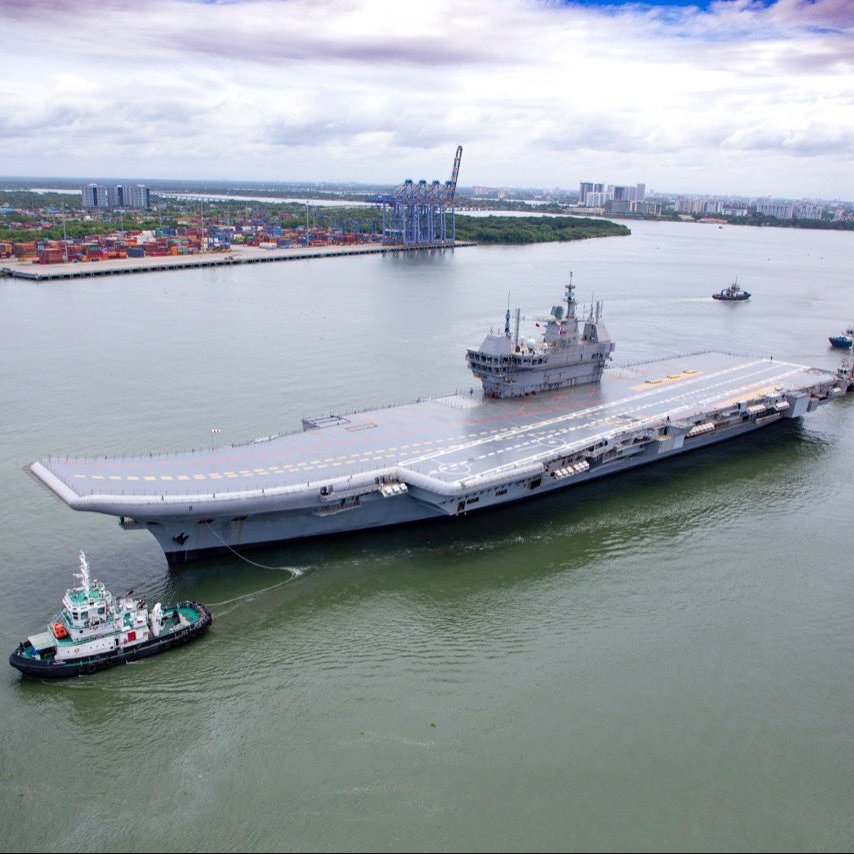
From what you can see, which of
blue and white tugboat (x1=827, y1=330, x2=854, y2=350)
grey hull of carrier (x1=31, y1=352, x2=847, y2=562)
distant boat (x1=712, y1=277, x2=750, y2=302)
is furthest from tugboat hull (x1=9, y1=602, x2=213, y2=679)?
distant boat (x1=712, y1=277, x2=750, y2=302)

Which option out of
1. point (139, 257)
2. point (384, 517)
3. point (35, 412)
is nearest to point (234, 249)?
point (139, 257)

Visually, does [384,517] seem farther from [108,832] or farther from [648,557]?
[108,832]

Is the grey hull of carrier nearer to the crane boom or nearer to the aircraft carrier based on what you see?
the aircraft carrier

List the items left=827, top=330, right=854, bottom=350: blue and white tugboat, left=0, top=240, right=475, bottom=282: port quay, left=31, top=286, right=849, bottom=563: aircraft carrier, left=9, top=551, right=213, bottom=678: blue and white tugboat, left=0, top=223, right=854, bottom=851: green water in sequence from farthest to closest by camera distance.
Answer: left=0, top=240, right=475, bottom=282: port quay, left=827, top=330, right=854, bottom=350: blue and white tugboat, left=31, top=286, right=849, bottom=563: aircraft carrier, left=9, top=551, right=213, bottom=678: blue and white tugboat, left=0, top=223, right=854, bottom=851: green water

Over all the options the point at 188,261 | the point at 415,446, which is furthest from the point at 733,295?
the point at 188,261

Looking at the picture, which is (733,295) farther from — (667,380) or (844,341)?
(667,380)

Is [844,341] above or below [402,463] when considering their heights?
above
